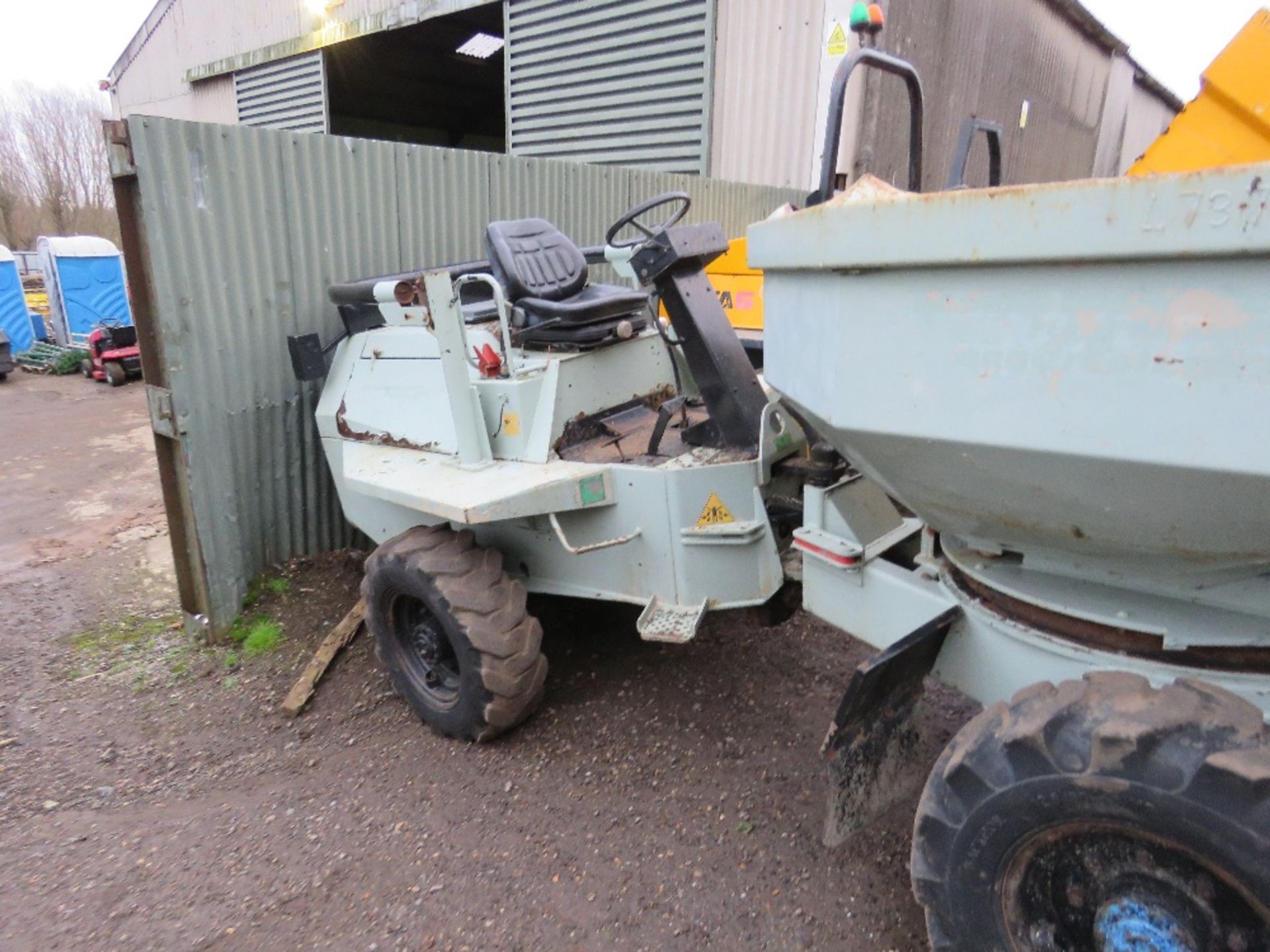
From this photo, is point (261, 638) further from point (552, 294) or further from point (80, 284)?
point (80, 284)

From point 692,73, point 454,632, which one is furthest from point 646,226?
point 692,73

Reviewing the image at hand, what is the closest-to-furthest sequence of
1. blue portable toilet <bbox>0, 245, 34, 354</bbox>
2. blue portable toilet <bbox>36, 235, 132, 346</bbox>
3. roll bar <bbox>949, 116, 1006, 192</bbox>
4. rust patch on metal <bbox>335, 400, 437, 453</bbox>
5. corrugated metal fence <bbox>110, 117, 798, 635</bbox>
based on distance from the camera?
roll bar <bbox>949, 116, 1006, 192</bbox>, rust patch on metal <bbox>335, 400, 437, 453</bbox>, corrugated metal fence <bbox>110, 117, 798, 635</bbox>, blue portable toilet <bbox>36, 235, 132, 346</bbox>, blue portable toilet <bbox>0, 245, 34, 354</bbox>

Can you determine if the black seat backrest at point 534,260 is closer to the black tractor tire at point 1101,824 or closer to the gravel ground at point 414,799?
the gravel ground at point 414,799

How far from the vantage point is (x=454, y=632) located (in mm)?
2812

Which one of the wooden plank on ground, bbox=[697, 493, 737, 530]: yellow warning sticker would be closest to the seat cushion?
bbox=[697, 493, 737, 530]: yellow warning sticker

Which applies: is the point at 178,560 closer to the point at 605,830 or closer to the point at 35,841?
the point at 35,841

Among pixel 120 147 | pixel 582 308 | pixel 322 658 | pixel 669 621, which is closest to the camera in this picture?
pixel 669 621

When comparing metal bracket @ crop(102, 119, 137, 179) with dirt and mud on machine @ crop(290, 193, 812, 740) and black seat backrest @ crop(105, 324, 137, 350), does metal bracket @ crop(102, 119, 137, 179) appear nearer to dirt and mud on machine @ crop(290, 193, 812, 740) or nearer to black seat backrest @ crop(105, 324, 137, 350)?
dirt and mud on machine @ crop(290, 193, 812, 740)

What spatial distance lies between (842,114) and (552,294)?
1.68 metres

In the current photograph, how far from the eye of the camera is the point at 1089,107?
12.3m

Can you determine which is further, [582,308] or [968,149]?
[582,308]

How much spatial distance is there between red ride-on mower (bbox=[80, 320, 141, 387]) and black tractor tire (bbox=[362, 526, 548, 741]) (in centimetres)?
1055

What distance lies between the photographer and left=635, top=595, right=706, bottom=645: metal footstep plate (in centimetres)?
259

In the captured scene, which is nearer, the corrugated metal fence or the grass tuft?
the corrugated metal fence
